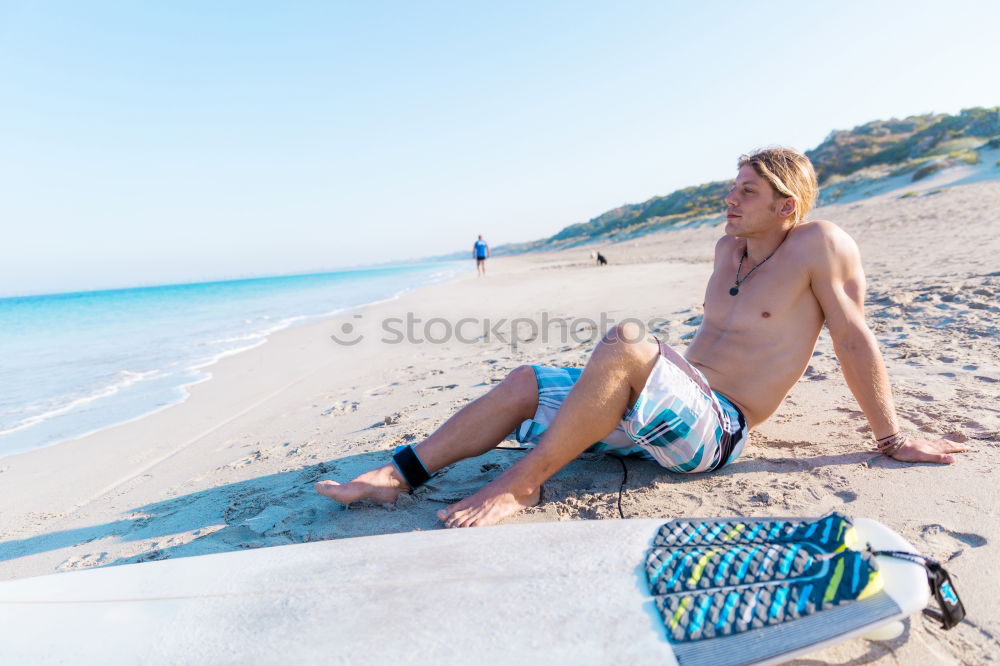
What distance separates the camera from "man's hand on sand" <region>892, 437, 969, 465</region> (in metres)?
2.18

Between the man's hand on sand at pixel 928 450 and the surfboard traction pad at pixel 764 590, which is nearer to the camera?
the surfboard traction pad at pixel 764 590

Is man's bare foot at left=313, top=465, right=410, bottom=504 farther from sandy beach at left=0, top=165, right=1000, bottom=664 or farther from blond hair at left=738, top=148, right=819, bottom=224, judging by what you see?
blond hair at left=738, top=148, right=819, bottom=224

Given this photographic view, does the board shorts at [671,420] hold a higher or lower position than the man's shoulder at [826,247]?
lower

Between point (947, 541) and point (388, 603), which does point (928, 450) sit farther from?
point (388, 603)

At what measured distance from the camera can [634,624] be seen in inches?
52.0

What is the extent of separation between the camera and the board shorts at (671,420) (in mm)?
1957

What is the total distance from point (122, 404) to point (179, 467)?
105 inches

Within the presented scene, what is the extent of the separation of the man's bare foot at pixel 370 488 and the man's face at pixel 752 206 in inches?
69.4

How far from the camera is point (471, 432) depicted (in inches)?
91.6

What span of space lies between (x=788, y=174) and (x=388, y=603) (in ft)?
7.28

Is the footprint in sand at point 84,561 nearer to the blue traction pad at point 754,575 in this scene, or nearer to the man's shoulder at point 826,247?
the blue traction pad at point 754,575

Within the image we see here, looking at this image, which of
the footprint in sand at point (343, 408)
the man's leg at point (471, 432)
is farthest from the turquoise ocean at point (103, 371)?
the man's leg at point (471, 432)

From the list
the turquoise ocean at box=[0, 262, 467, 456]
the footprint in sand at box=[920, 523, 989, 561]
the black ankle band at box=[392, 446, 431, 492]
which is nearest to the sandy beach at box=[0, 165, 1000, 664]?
the footprint in sand at box=[920, 523, 989, 561]

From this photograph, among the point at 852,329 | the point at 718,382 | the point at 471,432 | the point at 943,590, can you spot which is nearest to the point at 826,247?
the point at 852,329
